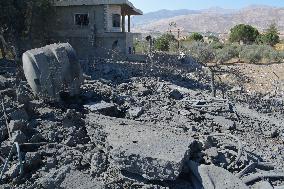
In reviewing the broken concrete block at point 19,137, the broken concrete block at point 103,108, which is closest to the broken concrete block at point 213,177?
the broken concrete block at point 19,137

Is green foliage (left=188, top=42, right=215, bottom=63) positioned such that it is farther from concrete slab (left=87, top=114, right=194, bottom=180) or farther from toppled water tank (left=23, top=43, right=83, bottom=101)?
concrete slab (left=87, top=114, right=194, bottom=180)

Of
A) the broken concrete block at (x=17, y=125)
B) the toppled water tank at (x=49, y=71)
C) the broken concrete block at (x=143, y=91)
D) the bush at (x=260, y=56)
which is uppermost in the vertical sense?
the toppled water tank at (x=49, y=71)

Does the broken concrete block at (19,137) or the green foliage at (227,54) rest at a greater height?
the broken concrete block at (19,137)

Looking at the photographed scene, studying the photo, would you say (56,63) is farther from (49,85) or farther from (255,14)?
(255,14)

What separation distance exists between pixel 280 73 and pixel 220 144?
1724 cm

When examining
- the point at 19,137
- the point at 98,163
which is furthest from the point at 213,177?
the point at 19,137

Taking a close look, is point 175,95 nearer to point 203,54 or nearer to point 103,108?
point 103,108

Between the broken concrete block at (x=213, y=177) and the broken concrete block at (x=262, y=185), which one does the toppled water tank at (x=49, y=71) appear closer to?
the broken concrete block at (x=213, y=177)

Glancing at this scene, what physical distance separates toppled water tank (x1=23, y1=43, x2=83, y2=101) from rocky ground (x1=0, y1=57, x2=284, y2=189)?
0.32 m

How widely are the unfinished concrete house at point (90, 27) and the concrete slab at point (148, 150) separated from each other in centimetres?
1488

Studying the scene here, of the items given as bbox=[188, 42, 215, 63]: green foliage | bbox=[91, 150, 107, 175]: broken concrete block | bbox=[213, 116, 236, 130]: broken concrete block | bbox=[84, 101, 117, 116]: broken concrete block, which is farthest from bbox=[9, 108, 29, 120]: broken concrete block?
bbox=[188, 42, 215, 63]: green foliage

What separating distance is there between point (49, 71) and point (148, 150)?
13.7ft

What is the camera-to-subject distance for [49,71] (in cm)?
911

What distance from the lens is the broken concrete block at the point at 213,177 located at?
5.92 meters
